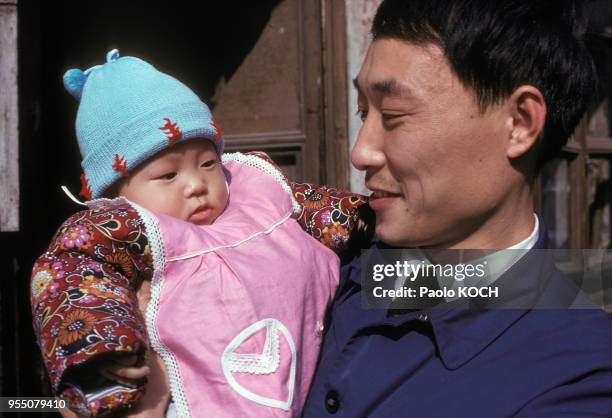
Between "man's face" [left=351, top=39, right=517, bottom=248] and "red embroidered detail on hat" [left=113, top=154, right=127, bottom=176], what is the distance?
58cm

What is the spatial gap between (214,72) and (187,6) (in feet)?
1.16

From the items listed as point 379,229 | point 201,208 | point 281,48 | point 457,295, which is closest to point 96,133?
point 201,208

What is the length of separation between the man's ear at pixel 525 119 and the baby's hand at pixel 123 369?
0.93 meters

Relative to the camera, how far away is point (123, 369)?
1.23 meters

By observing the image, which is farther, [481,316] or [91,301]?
[481,316]

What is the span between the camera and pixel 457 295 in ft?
5.05

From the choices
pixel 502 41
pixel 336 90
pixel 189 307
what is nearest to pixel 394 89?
pixel 502 41

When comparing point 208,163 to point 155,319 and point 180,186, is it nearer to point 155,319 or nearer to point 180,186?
point 180,186

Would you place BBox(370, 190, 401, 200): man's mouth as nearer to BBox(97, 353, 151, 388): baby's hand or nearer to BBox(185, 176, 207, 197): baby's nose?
BBox(185, 176, 207, 197): baby's nose

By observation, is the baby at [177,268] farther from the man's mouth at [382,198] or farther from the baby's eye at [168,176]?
the man's mouth at [382,198]

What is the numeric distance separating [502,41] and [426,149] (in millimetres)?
286

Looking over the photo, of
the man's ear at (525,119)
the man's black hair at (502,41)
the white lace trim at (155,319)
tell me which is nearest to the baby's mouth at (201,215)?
the white lace trim at (155,319)

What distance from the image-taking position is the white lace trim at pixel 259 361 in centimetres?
141

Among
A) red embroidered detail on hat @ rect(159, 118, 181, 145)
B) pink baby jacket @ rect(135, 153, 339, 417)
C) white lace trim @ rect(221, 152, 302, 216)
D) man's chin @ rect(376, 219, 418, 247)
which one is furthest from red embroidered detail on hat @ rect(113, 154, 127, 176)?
man's chin @ rect(376, 219, 418, 247)
